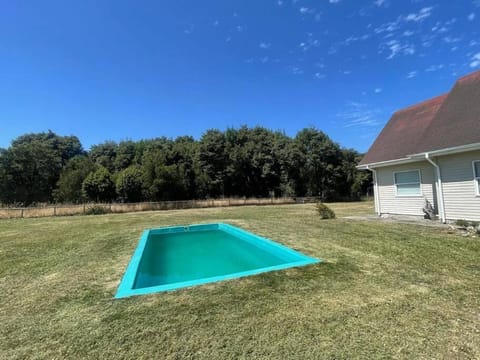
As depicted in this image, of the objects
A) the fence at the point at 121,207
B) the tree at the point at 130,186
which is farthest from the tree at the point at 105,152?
the fence at the point at 121,207

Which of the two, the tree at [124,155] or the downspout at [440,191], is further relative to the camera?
the tree at [124,155]

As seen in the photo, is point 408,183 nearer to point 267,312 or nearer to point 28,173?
point 267,312

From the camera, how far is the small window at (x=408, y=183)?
8.88m

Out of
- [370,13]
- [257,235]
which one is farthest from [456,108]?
[257,235]

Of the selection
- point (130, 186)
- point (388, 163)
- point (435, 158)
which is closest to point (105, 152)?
point (130, 186)

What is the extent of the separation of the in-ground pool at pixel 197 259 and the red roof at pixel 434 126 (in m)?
6.19

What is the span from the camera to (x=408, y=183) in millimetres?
9219

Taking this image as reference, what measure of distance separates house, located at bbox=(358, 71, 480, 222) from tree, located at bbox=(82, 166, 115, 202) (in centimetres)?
1971

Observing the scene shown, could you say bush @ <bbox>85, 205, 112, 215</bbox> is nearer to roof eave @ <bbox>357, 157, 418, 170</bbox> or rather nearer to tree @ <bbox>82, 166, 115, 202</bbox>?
tree @ <bbox>82, 166, 115, 202</bbox>

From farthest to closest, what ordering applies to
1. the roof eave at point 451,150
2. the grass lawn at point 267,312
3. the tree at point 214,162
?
the tree at point 214,162 < the roof eave at point 451,150 < the grass lawn at point 267,312

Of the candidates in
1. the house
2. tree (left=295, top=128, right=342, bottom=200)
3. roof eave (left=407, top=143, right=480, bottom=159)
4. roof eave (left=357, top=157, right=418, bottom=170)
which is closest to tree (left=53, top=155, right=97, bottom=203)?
tree (left=295, top=128, right=342, bottom=200)

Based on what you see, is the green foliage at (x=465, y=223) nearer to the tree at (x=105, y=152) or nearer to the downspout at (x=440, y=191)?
the downspout at (x=440, y=191)

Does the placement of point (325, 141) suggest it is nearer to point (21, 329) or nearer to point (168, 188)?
point (168, 188)

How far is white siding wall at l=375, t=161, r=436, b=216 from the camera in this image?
8398mm
